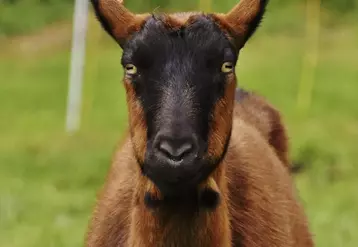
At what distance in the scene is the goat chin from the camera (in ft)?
16.2

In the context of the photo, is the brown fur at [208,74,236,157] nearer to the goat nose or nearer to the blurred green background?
the goat nose

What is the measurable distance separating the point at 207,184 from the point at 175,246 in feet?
1.25

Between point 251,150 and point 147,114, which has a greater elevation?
point 147,114

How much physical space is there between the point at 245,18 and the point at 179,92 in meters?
0.69

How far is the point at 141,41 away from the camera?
16.1 feet

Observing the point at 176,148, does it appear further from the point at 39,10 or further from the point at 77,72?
the point at 39,10

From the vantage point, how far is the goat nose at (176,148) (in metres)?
4.59

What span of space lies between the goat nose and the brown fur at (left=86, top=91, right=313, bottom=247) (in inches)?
19.1

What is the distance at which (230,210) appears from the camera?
577cm

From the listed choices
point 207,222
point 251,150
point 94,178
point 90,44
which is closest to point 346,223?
point 94,178

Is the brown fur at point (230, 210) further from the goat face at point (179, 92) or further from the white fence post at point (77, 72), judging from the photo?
the white fence post at point (77, 72)

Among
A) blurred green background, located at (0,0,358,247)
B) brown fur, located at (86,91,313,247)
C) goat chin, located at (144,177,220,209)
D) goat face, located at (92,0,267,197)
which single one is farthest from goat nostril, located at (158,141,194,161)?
blurred green background, located at (0,0,358,247)

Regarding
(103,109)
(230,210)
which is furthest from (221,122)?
(103,109)

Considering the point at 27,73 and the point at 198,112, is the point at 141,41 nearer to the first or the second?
the point at 198,112
